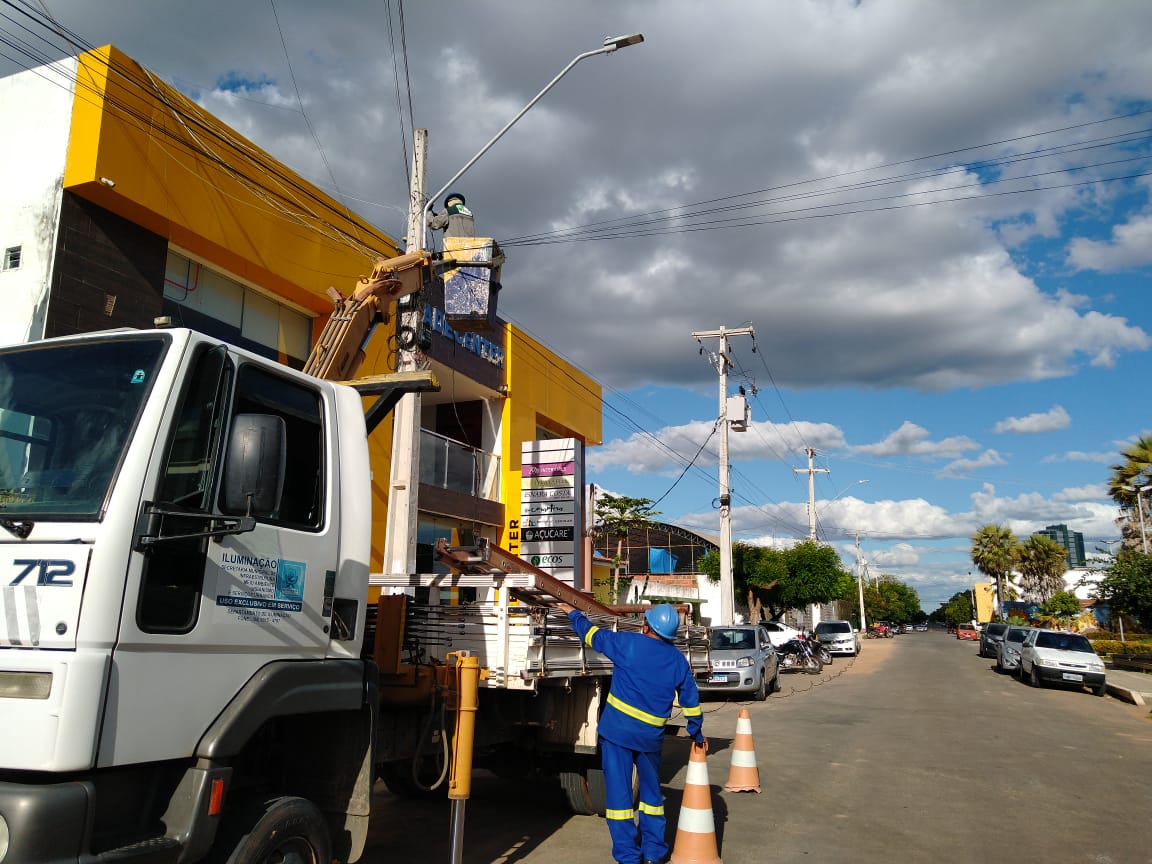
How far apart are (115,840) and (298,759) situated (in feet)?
3.91

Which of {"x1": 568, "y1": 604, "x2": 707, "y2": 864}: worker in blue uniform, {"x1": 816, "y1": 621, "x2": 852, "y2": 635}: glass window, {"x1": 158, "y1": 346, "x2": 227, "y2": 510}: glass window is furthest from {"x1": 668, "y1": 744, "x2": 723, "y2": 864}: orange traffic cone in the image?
{"x1": 816, "y1": 621, "x2": 852, "y2": 635}: glass window

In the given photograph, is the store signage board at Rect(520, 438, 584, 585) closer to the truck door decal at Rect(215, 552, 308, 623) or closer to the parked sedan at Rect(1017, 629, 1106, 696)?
the parked sedan at Rect(1017, 629, 1106, 696)

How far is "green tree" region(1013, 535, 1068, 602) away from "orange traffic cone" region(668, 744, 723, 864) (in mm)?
71609

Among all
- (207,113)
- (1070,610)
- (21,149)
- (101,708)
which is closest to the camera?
(101,708)

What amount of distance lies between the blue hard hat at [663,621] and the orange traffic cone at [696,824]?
765 millimetres

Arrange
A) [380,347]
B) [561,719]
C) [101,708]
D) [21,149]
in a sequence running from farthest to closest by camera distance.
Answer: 1. [380,347]
2. [21,149]
3. [561,719]
4. [101,708]

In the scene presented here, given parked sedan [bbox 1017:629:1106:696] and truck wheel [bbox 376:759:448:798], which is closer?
truck wheel [bbox 376:759:448:798]

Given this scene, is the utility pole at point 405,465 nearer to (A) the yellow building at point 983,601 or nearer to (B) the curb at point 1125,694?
(B) the curb at point 1125,694

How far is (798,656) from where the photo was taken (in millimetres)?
28359

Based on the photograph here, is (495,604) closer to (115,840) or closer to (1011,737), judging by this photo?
(115,840)

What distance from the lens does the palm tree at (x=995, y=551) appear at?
69812 millimetres

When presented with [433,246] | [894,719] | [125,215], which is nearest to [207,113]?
[125,215]

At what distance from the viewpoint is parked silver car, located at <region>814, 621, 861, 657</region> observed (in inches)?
1489

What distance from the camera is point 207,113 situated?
38.0 ft
